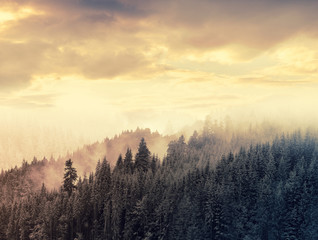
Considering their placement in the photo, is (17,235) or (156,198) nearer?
(156,198)

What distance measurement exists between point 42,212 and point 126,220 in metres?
38.0

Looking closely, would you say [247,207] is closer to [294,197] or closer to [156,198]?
[294,197]

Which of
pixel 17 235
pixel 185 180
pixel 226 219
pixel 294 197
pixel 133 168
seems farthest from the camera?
pixel 133 168

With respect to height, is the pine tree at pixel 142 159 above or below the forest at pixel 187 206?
above

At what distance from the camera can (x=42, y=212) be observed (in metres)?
148

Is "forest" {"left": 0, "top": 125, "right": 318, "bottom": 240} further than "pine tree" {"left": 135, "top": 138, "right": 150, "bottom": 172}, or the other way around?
"pine tree" {"left": 135, "top": 138, "right": 150, "bottom": 172}

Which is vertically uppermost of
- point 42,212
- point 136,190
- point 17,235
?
point 136,190

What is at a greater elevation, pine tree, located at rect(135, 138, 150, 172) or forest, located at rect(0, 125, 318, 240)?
pine tree, located at rect(135, 138, 150, 172)

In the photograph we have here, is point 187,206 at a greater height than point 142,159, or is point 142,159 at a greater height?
point 142,159

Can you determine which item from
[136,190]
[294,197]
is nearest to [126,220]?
[136,190]

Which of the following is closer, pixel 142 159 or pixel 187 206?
pixel 187 206

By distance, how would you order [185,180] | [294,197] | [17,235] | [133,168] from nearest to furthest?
[294,197] < [185,180] < [17,235] < [133,168]

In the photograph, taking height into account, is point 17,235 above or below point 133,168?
below

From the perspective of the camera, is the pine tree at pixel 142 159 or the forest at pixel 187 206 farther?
the pine tree at pixel 142 159
